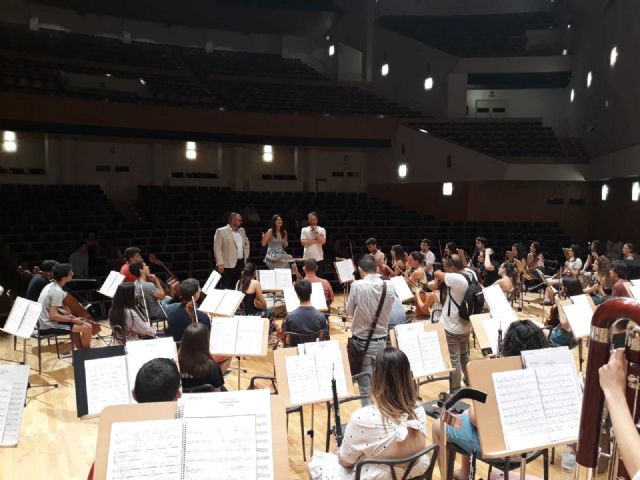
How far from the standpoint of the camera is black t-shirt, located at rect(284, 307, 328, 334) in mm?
5055

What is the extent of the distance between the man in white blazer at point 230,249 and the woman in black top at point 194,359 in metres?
4.43

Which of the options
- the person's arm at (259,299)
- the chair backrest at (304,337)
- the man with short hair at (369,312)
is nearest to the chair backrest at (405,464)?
the man with short hair at (369,312)

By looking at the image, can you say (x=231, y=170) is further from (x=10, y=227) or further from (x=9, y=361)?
(x=9, y=361)

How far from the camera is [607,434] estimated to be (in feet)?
6.40

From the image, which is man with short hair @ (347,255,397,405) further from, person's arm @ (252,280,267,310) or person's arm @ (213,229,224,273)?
person's arm @ (213,229,224,273)

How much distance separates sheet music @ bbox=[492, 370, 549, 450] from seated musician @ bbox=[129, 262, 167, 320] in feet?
15.3

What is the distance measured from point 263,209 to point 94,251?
6.36 meters

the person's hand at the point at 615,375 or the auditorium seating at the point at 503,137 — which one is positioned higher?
the auditorium seating at the point at 503,137

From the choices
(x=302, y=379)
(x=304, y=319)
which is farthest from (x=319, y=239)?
(x=302, y=379)

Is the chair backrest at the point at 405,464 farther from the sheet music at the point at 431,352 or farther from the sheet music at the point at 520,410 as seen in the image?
the sheet music at the point at 431,352

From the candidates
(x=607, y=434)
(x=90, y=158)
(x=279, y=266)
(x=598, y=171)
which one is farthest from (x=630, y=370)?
(x=90, y=158)

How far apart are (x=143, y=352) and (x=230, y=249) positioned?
15.8ft

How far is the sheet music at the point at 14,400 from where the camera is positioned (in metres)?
2.81

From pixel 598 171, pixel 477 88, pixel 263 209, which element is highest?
pixel 477 88
